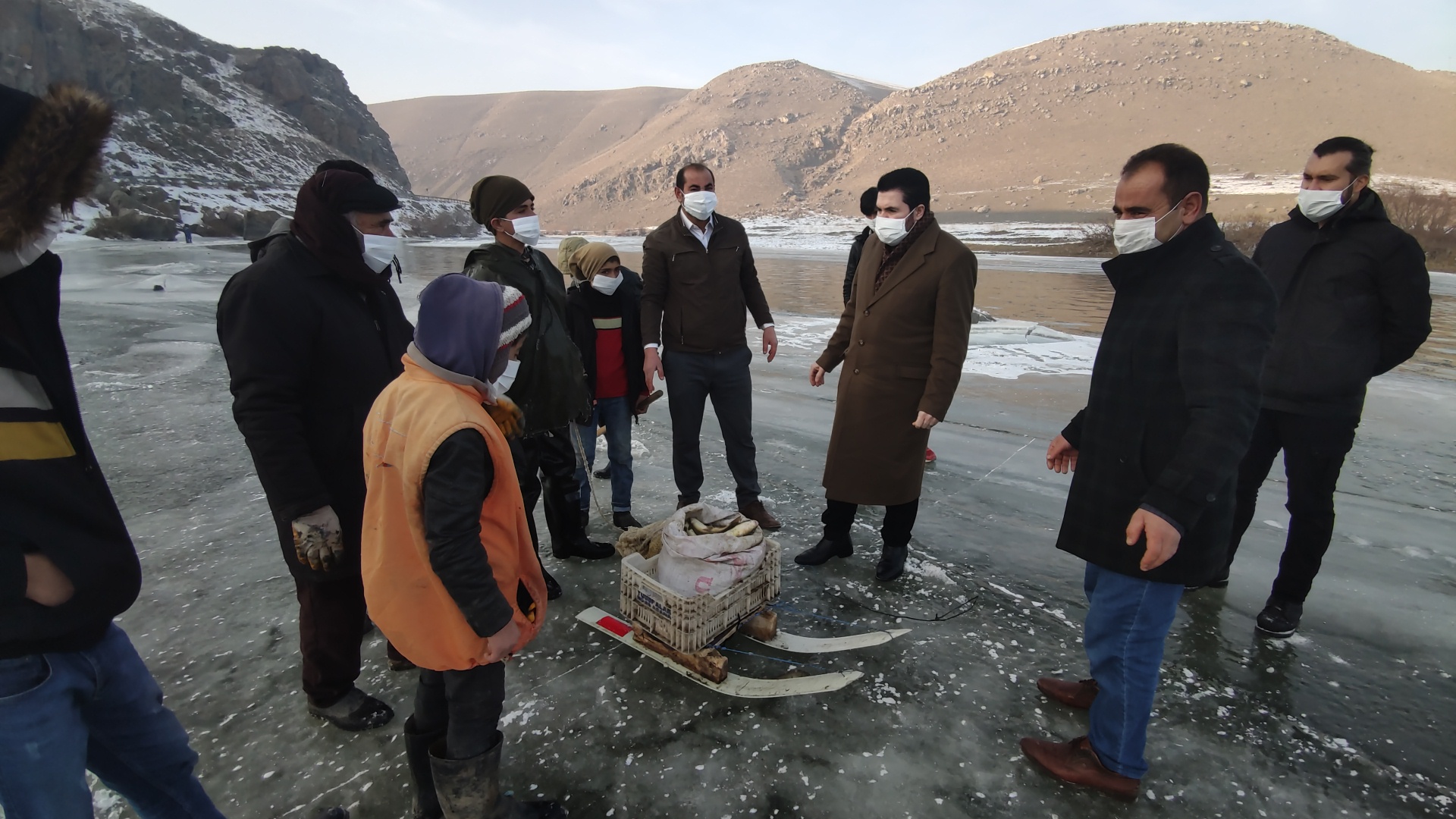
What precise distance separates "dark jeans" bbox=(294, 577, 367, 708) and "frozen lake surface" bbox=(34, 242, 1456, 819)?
18cm

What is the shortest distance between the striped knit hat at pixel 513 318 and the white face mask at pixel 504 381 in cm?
9

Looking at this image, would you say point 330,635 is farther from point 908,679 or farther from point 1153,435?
point 1153,435

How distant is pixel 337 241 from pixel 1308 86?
122m

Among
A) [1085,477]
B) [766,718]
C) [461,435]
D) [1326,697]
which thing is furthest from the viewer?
[1326,697]

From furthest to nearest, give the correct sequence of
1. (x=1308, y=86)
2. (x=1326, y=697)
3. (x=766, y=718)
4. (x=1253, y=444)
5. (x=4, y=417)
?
(x=1308, y=86) < (x=1253, y=444) < (x=1326, y=697) < (x=766, y=718) < (x=4, y=417)

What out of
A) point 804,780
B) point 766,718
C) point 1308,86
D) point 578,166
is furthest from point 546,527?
point 578,166

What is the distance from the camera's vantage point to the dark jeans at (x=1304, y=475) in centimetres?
304

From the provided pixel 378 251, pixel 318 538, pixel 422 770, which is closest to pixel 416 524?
pixel 318 538

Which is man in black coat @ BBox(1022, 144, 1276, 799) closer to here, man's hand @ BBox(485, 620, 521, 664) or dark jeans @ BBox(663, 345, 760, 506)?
man's hand @ BBox(485, 620, 521, 664)

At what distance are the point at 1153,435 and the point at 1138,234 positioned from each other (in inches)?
24.0

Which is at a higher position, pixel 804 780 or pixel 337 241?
pixel 337 241

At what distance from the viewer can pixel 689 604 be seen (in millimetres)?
2682

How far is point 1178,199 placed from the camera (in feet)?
6.58

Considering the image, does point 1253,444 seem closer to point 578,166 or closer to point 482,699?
point 482,699
